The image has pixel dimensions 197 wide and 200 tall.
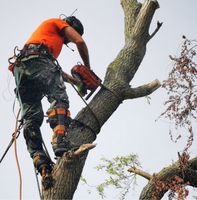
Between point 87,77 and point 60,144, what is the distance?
1.18 metres

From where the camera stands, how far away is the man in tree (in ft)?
13.9

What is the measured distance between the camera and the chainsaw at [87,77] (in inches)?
195

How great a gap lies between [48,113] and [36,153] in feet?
1.40

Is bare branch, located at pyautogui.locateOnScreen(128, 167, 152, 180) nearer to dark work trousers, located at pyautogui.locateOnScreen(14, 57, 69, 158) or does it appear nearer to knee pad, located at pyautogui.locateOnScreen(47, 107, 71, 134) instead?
dark work trousers, located at pyautogui.locateOnScreen(14, 57, 69, 158)

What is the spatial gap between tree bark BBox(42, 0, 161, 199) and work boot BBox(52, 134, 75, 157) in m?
0.07

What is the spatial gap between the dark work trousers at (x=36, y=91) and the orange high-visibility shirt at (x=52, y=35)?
213 mm

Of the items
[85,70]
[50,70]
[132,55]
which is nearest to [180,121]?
[132,55]

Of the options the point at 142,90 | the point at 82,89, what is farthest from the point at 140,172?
the point at 82,89

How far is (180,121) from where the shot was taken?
618cm

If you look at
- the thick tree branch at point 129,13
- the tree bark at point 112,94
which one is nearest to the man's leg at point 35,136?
the tree bark at point 112,94

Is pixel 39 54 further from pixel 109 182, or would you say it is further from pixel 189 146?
pixel 109 182

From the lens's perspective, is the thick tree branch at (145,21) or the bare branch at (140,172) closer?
the thick tree branch at (145,21)

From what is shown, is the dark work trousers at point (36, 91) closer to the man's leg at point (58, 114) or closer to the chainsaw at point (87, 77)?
the man's leg at point (58, 114)

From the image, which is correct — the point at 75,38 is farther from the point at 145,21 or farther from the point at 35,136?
the point at 145,21
